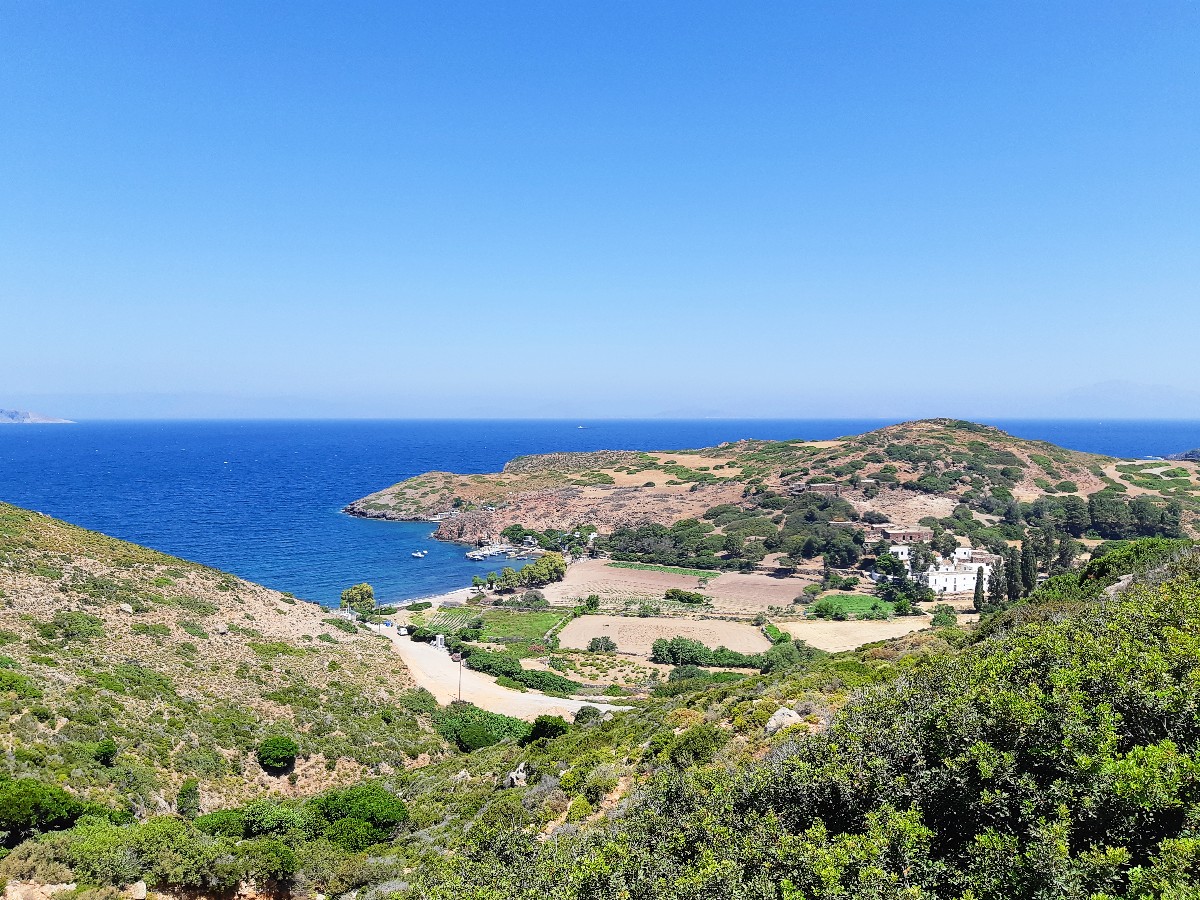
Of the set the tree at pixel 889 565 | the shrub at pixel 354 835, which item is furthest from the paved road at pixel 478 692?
the tree at pixel 889 565

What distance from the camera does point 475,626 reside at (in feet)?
186

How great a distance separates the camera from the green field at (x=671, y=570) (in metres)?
80.2

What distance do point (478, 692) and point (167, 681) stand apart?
16602mm

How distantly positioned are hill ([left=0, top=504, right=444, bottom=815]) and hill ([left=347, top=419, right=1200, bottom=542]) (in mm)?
60950

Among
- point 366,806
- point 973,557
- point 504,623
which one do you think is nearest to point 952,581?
point 973,557

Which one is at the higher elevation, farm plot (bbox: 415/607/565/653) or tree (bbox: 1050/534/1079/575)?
tree (bbox: 1050/534/1079/575)

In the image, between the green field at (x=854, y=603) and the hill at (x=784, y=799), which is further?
the green field at (x=854, y=603)

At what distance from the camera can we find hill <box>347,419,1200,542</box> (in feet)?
318

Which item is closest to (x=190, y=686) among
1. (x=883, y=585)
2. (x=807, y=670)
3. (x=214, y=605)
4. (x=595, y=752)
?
(x=214, y=605)

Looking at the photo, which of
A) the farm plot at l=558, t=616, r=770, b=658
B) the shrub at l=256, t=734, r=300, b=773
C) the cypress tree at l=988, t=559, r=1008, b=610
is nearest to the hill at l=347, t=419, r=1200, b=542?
the cypress tree at l=988, t=559, r=1008, b=610

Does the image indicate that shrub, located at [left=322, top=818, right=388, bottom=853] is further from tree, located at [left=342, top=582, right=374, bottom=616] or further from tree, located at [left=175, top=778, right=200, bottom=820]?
tree, located at [left=342, top=582, right=374, bottom=616]

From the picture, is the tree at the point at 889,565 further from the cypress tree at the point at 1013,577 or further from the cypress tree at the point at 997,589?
the cypress tree at the point at 1013,577

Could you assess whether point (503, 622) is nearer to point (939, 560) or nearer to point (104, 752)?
point (104, 752)

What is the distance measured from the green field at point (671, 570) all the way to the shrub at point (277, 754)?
59.9m
